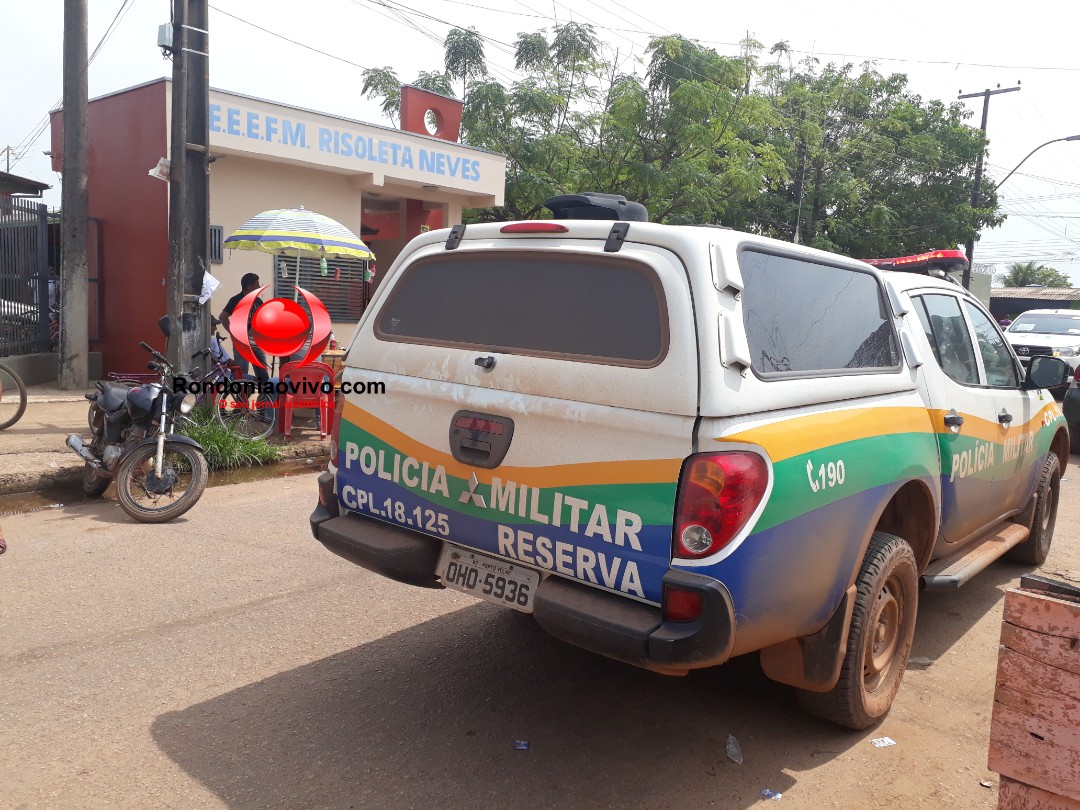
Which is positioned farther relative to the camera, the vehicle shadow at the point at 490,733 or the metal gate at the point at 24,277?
the metal gate at the point at 24,277

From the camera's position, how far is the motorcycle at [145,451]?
21.3ft

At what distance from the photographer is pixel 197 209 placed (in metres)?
8.98

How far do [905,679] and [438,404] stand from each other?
258cm

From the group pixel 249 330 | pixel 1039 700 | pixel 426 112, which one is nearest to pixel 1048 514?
pixel 1039 700

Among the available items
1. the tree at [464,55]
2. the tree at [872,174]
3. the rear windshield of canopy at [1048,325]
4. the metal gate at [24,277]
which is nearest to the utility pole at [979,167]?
the tree at [872,174]

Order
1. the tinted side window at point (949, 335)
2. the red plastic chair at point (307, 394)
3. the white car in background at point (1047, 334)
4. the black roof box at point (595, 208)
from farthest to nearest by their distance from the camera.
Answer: the white car in background at point (1047, 334)
the red plastic chair at point (307, 394)
the tinted side window at point (949, 335)
the black roof box at point (595, 208)

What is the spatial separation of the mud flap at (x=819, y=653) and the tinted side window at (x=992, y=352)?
2.17m

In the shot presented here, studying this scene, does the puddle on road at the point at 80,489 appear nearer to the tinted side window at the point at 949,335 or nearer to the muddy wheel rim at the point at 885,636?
the muddy wheel rim at the point at 885,636

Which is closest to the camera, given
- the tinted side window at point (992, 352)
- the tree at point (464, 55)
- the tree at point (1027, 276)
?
the tinted side window at point (992, 352)

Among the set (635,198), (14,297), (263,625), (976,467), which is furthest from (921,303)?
(635,198)

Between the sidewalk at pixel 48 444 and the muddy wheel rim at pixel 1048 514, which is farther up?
the muddy wheel rim at pixel 1048 514

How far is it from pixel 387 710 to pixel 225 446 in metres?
5.26

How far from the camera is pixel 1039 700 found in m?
2.38

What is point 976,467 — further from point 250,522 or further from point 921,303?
point 250,522
